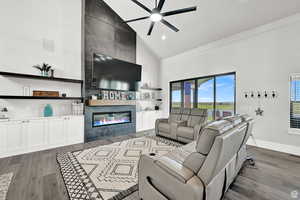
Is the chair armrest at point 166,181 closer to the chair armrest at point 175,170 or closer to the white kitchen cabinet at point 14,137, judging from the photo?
the chair armrest at point 175,170

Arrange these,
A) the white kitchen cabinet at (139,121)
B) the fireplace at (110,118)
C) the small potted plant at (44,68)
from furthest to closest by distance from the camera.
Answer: the white kitchen cabinet at (139,121) < the fireplace at (110,118) < the small potted plant at (44,68)

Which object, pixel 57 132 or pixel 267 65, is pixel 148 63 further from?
pixel 57 132

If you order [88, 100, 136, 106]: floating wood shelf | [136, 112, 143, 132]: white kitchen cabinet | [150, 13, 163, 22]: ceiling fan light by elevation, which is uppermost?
[150, 13, 163, 22]: ceiling fan light

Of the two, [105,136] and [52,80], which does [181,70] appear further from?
[52,80]

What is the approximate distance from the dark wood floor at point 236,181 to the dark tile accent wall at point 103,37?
153cm

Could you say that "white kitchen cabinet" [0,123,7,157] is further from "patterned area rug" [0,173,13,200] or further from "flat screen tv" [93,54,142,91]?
"flat screen tv" [93,54,142,91]

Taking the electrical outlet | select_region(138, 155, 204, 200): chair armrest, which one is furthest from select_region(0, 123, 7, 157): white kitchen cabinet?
select_region(138, 155, 204, 200): chair armrest

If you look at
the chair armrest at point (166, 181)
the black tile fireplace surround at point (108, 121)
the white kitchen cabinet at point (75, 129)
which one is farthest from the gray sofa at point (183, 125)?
the white kitchen cabinet at point (75, 129)

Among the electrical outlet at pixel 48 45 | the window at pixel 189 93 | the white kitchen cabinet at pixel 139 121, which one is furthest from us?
the window at pixel 189 93

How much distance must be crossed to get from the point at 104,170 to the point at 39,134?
7.03 ft

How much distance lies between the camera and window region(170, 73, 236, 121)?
428cm

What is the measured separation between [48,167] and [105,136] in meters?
1.94

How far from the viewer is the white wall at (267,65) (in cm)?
314

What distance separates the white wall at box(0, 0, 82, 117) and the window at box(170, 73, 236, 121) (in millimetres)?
4127
